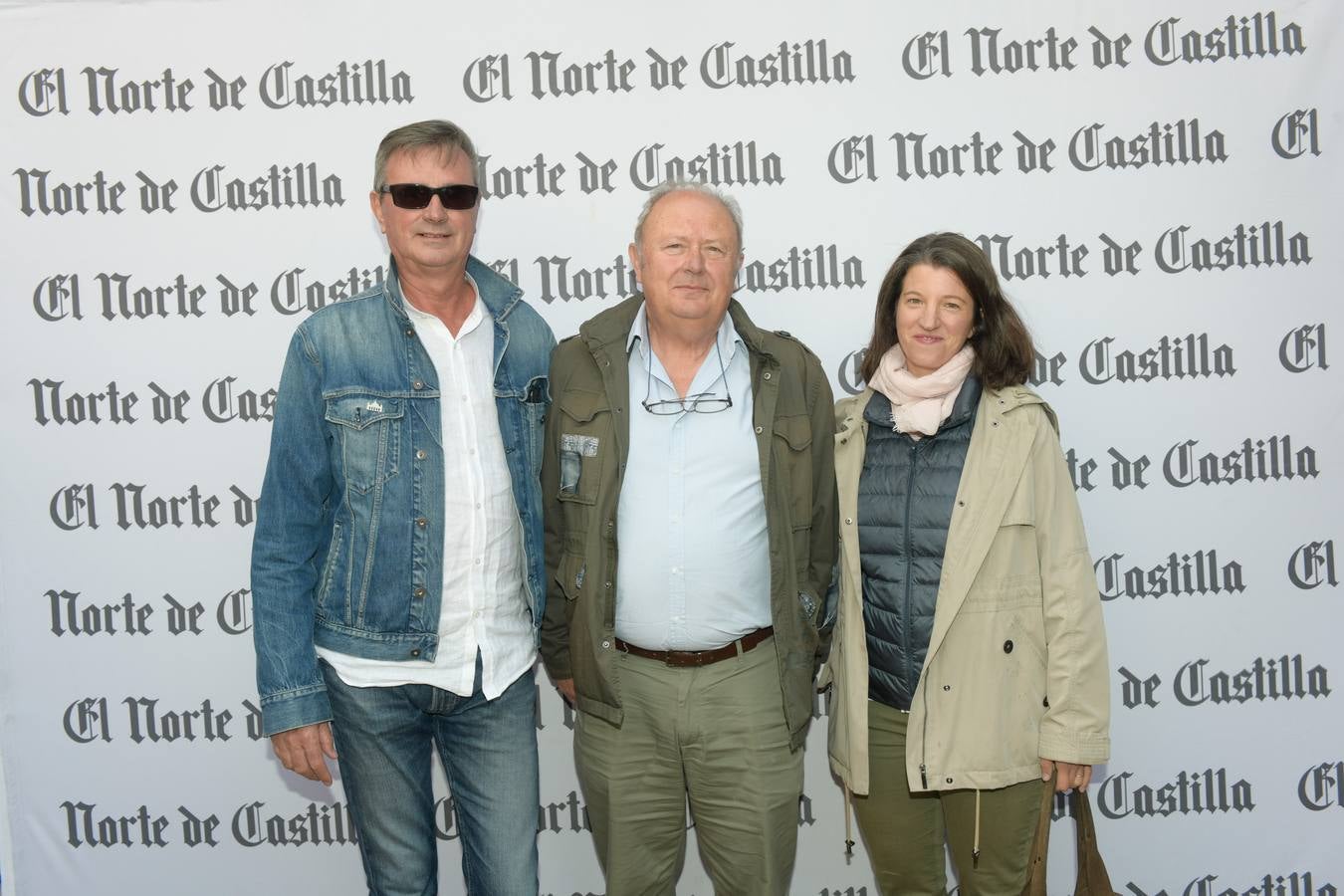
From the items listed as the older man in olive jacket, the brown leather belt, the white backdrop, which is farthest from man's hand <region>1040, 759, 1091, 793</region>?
the white backdrop

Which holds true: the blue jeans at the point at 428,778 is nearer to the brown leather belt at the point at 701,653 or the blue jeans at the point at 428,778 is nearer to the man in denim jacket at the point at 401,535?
the man in denim jacket at the point at 401,535

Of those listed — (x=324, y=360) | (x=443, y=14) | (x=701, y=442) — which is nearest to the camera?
(x=324, y=360)

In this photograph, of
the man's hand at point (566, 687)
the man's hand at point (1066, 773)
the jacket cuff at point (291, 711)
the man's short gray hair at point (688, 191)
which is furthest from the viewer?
the man's hand at point (566, 687)

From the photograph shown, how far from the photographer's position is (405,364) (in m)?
2.19

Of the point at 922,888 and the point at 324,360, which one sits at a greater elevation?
the point at 324,360

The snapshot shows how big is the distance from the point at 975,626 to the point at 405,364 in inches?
53.5

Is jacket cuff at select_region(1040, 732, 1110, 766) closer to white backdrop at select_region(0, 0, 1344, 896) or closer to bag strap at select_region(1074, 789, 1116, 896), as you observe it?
bag strap at select_region(1074, 789, 1116, 896)

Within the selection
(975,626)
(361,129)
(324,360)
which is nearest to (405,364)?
(324,360)

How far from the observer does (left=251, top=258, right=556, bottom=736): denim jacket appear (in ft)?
7.08

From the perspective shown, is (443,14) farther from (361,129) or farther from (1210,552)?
(1210,552)

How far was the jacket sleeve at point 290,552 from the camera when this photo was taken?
2.15 m

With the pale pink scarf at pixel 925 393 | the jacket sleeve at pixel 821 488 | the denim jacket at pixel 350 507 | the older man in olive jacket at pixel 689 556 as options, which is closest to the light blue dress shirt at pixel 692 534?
the older man in olive jacket at pixel 689 556

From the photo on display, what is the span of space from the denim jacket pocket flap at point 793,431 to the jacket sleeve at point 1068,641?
503mm

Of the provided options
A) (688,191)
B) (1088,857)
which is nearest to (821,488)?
(688,191)
